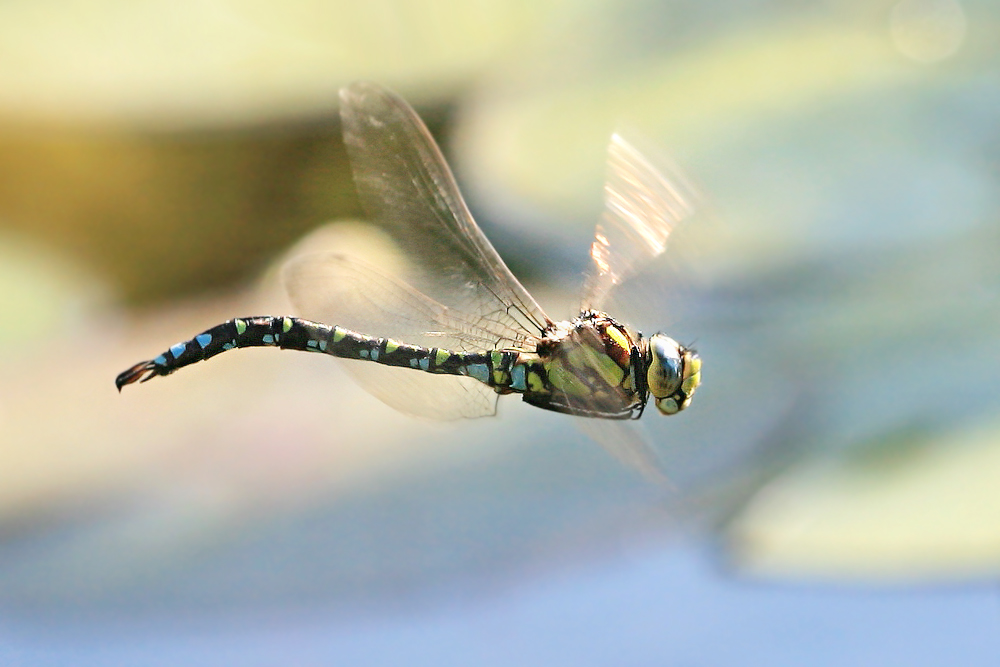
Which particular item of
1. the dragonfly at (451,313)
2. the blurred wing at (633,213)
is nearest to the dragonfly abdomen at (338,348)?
the dragonfly at (451,313)

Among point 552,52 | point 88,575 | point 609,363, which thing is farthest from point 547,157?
point 88,575

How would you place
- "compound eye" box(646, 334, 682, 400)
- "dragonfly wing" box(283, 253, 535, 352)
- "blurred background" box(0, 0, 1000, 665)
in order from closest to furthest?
"compound eye" box(646, 334, 682, 400) < "dragonfly wing" box(283, 253, 535, 352) < "blurred background" box(0, 0, 1000, 665)

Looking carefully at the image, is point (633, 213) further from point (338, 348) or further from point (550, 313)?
point (550, 313)

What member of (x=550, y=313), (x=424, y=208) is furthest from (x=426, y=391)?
(x=550, y=313)

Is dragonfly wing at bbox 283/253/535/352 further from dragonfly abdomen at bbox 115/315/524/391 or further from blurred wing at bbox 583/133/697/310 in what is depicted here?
blurred wing at bbox 583/133/697/310

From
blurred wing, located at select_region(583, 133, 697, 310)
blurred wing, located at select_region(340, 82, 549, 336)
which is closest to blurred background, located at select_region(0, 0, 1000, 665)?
blurred wing, located at select_region(583, 133, 697, 310)

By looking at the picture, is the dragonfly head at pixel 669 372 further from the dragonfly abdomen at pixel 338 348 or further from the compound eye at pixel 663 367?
the dragonfly abdomen at pixel 338 348

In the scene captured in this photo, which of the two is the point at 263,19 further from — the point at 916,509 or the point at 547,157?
the point at 916,509
